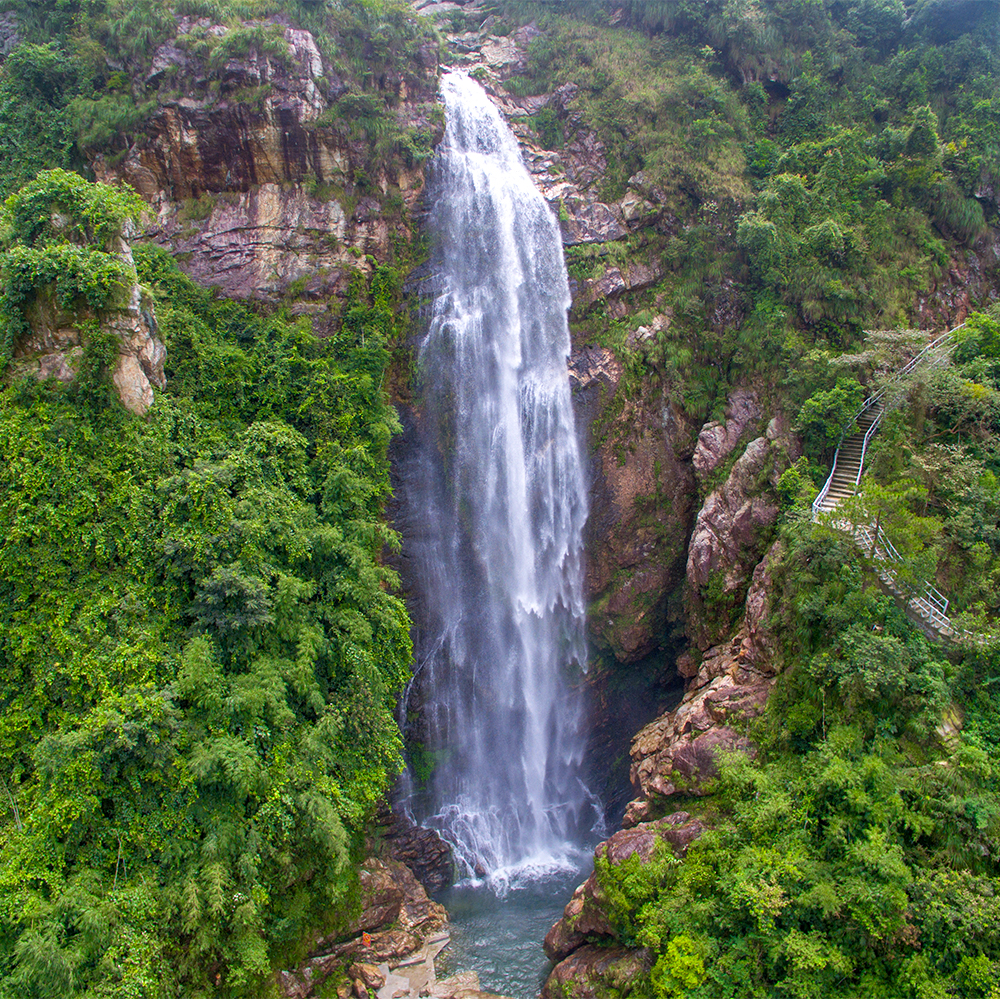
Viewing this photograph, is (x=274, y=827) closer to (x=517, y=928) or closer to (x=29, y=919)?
(x=29, y=919)

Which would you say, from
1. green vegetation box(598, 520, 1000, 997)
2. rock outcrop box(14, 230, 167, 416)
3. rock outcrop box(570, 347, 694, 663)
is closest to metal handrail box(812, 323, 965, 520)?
green vegetation box(598, 520, 1000, 997)

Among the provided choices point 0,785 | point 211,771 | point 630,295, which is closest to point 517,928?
point 211,771

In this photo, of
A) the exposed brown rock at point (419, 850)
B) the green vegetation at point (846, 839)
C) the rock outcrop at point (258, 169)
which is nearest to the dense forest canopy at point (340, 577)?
the green vegetation at point (846, 839)

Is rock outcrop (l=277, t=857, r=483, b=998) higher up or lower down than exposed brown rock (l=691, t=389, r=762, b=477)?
lower down

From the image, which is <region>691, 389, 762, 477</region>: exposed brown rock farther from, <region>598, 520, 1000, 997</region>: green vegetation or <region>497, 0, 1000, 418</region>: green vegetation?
<region>598, 520, 1000, 997</region>: green vegetation

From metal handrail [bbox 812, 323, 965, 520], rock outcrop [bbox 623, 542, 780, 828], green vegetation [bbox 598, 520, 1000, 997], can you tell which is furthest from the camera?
metal handrail [bbox 812, 323, 965, 520]

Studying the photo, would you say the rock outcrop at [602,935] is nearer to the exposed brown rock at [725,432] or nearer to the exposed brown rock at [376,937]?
the exposed brown rock at [376,937]
